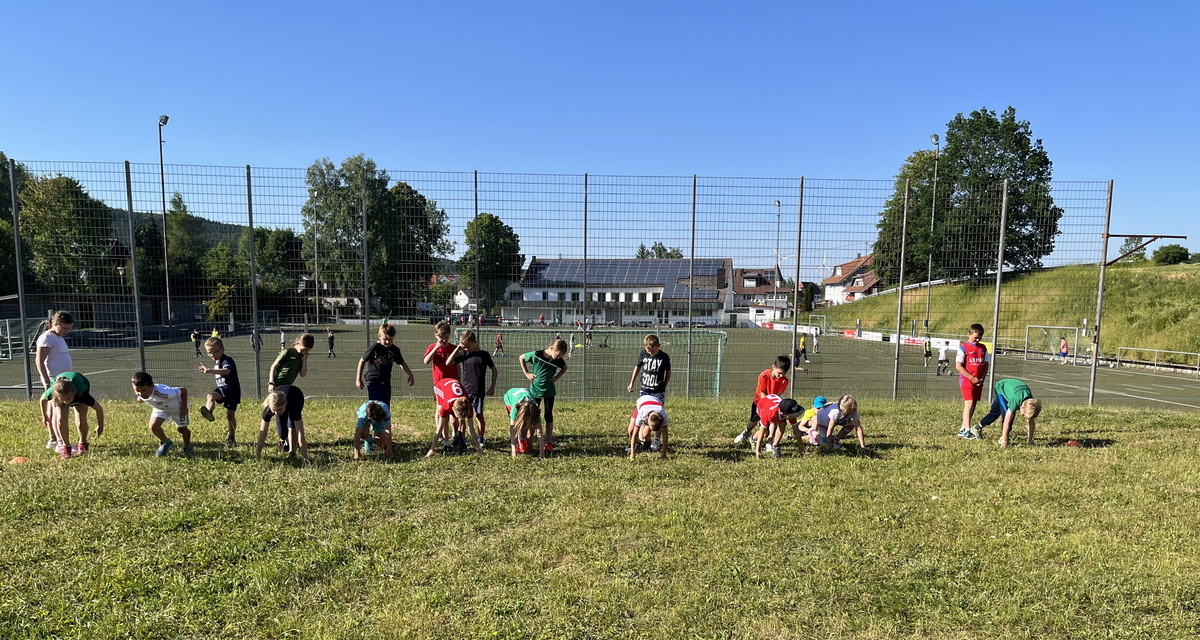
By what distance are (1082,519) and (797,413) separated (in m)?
2.71

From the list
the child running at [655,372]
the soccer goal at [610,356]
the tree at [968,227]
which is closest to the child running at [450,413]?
the child running at [655,372]

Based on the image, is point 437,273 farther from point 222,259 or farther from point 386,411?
point 386,411

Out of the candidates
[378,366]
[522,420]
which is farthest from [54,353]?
[522,420]

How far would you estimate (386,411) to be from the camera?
663cm

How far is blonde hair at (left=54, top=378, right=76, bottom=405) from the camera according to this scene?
6.29m

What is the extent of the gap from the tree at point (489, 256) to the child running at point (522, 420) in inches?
189

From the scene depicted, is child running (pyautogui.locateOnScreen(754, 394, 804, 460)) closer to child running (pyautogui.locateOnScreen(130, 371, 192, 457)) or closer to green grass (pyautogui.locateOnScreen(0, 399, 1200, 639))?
green grass (pyautogui.locateOnScreen(0, 399, 1200, 639))

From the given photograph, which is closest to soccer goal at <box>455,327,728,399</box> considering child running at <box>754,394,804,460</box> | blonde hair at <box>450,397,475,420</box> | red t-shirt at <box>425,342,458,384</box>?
red t-shirt at <box>425,342,458,384</box>

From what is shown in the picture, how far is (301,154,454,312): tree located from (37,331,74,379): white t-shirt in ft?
14.8

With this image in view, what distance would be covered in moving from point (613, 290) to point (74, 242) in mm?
10498

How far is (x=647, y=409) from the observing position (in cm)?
677

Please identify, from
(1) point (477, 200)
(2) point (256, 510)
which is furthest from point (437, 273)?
(2) point (256, 510)

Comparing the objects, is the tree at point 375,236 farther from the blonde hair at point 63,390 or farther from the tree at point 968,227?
the tree at point 968,227

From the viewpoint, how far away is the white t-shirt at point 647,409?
6715 millimetres
